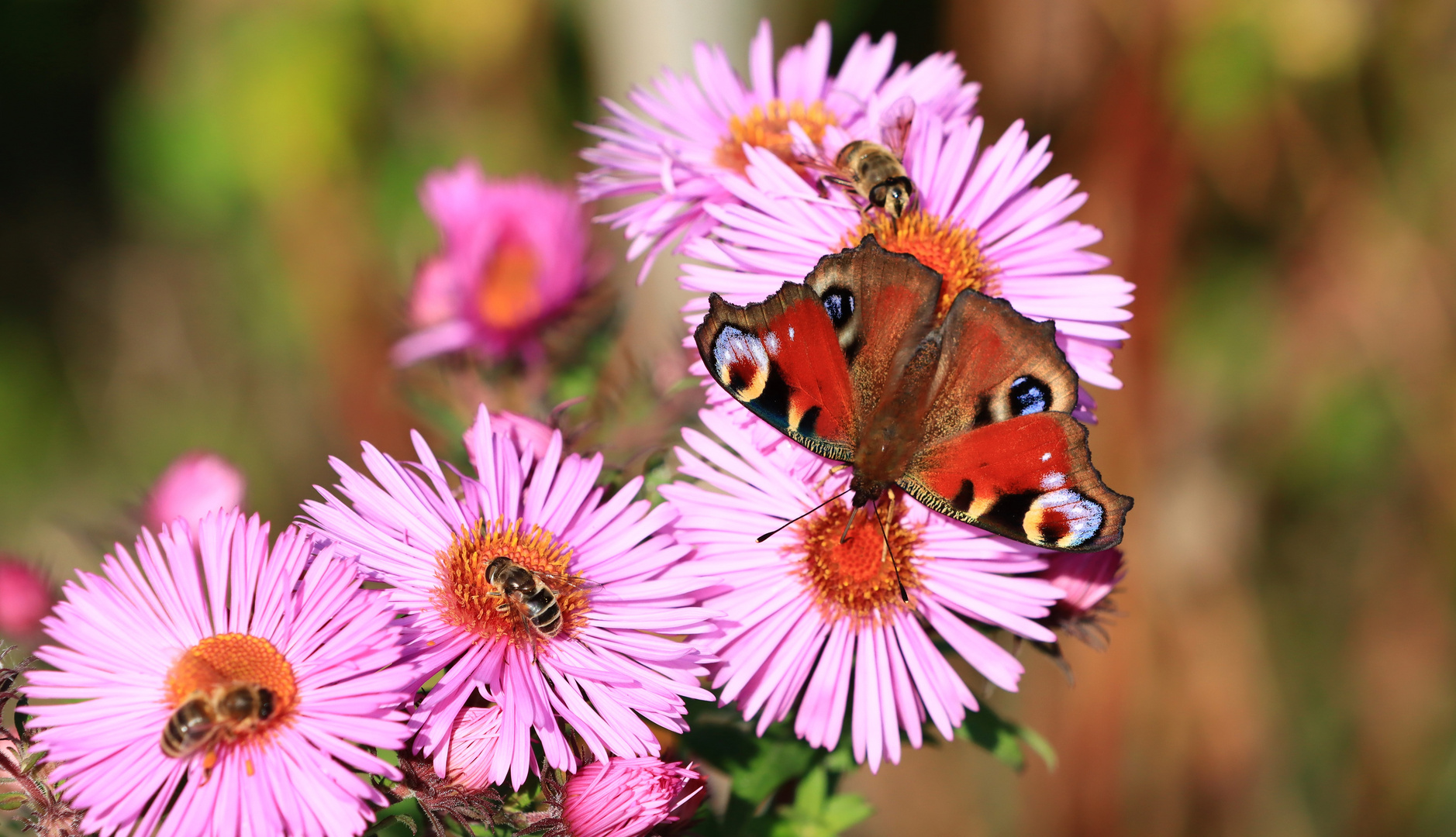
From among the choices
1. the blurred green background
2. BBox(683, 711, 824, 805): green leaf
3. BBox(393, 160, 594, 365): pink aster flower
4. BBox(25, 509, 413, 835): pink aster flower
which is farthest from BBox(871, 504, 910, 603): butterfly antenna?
the blurred green background

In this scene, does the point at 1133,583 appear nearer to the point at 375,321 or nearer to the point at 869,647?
the point at 869,647

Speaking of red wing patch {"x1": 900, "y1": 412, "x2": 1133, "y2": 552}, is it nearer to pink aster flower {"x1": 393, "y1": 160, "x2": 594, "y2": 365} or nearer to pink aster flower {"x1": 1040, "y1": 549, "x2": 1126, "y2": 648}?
pink aster flower {"x1": 1040, "y1": 549, "x2": 1126, "y2": 648}

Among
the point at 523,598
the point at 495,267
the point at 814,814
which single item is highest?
the point at 495,267

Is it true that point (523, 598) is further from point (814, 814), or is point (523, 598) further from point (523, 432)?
point (814, 814)

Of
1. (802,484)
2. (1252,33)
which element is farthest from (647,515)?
(1252,33)

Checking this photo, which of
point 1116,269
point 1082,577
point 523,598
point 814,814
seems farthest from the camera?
point 1116,269

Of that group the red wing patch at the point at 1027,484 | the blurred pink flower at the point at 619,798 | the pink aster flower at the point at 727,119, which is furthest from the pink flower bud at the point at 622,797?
the pink aster flower at the point at 727,119

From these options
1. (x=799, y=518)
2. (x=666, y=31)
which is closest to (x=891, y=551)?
(x=799, y=518)
